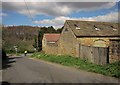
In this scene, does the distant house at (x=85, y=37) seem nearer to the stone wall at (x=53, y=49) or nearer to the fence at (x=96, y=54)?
the fence at (x=96, y=54)

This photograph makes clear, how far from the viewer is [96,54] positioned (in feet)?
72.9

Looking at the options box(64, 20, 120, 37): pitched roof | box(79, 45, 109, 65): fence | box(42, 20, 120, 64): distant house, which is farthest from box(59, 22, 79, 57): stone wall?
box(79, 45, 109, 65): fence

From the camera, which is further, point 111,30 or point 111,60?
point 111,30

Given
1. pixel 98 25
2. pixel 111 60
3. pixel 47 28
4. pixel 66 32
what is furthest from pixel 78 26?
pixel 47 28

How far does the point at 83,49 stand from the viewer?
87.3 ft

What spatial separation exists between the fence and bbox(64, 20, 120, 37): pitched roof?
522cm

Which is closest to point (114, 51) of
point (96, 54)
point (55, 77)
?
point (96, 54)

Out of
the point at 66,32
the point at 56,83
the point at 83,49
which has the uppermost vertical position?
the point at 66,32

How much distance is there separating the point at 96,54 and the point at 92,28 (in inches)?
481

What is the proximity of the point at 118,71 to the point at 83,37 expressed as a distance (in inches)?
608

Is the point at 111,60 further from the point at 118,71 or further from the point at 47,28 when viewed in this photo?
the point at 47,28

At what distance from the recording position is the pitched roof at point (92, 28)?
31656 mm

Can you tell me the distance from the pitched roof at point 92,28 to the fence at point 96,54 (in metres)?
5.22

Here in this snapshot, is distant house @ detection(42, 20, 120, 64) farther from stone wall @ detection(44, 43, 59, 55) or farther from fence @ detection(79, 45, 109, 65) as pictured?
stone wall @ detection(44, 43, 59, 55)
